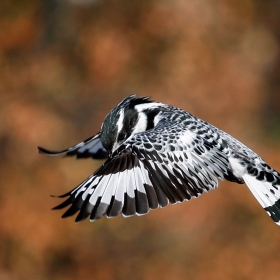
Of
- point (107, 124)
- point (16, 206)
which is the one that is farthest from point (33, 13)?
point (107, 124)

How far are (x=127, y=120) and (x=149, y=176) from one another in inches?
24.5

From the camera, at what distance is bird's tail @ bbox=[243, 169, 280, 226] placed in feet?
11.4

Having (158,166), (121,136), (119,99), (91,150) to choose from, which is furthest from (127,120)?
(119,99)

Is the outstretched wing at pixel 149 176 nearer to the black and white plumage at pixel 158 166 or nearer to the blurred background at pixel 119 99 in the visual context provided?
the black and white plumage at pixel 158 166

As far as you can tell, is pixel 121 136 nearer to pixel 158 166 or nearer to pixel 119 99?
pixel 158 166

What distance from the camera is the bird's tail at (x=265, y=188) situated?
11.4ft

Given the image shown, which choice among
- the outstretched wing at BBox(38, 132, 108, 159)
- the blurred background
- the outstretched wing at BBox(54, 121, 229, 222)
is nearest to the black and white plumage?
the outstretched wing at BBox(54, 121, 229, 222)

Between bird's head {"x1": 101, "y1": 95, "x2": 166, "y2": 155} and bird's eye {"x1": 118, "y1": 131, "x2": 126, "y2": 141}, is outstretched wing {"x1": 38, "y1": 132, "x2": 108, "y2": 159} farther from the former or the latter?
bird's eye {"x1": 118, "y1": 131, "x2": 126, "y2": 141}

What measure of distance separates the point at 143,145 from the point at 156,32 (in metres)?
5.74

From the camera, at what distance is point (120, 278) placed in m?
6.81

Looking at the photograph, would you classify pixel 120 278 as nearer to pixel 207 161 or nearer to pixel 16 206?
pixel 16 206

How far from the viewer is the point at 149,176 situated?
10.3 ft

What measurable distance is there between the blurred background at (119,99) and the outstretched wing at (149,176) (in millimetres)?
3556

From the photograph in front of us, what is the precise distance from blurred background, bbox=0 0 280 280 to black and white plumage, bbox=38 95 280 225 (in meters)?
3.32
